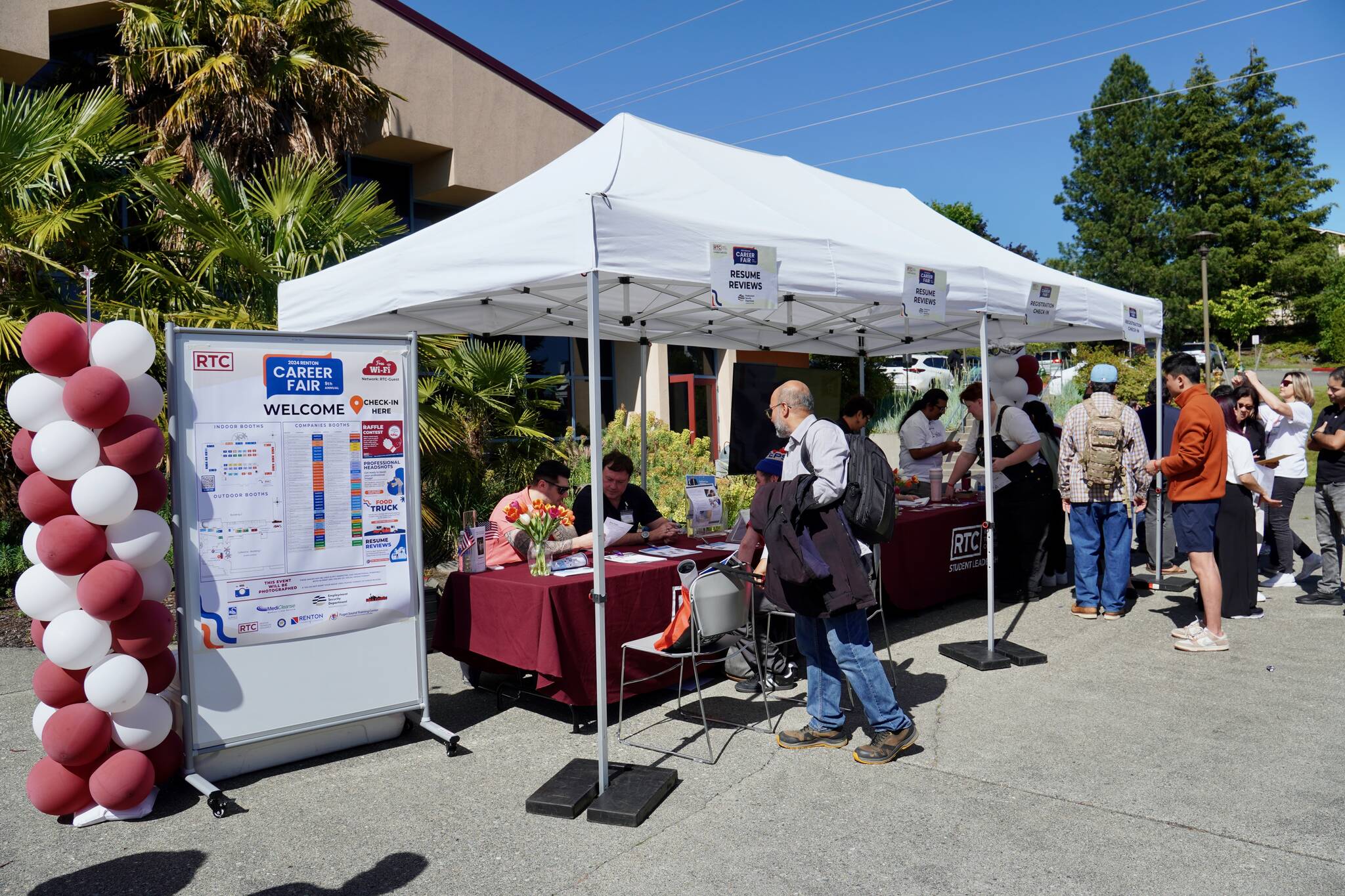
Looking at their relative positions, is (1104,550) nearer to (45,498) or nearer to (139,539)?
(139,539)

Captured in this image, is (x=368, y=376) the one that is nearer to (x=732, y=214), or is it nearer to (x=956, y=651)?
(x=732, y=214)

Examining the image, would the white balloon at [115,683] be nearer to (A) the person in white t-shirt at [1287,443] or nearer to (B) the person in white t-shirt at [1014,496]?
(B) the person in white t-shirt at [1014,496]

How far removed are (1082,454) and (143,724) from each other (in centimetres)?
616

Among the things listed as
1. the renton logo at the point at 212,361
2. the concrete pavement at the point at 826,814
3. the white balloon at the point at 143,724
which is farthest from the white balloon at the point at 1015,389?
the white balloon at the point at 143,724

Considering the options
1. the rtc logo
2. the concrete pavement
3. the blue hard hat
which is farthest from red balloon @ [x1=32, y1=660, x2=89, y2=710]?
the blue hard hat

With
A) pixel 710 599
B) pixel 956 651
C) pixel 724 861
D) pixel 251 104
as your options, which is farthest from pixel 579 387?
pixel 724 861

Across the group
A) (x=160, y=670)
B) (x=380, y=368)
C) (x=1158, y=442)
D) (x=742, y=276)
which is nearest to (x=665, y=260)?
(x=742, y=276)

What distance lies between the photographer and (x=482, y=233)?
15.0 ft

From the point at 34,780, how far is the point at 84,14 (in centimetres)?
894

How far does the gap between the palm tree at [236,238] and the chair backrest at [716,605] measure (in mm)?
4932

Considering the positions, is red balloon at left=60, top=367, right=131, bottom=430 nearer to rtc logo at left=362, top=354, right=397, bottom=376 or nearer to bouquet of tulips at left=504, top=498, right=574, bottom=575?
rtc logo at left=362, top=354, right=397, bottom=376

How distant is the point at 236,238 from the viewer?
7680mm

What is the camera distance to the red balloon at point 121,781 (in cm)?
378

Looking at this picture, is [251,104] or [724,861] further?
[251,104]
